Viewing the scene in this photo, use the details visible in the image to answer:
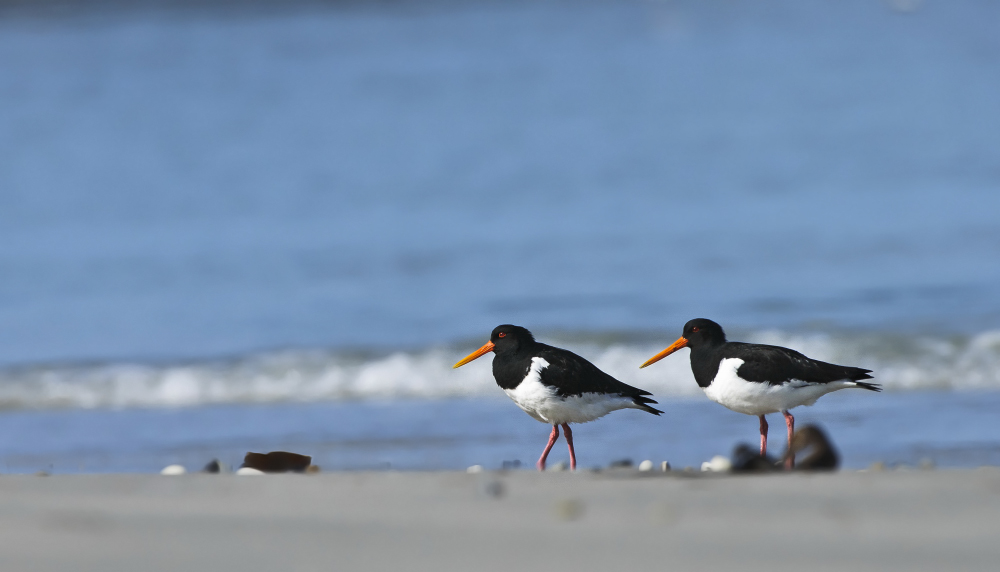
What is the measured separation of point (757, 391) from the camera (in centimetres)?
558

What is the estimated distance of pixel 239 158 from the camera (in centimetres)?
1994

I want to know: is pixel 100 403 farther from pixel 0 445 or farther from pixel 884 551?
pixel 884 551

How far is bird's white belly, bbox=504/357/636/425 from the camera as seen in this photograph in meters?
5.81

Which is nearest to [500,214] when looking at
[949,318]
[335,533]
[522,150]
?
[522,150]

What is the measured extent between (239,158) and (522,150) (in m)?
5.06

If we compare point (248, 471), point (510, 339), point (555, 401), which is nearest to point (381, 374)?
point (510, 339)

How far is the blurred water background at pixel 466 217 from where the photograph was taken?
862cm

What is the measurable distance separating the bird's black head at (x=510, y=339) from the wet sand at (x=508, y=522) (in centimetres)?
156

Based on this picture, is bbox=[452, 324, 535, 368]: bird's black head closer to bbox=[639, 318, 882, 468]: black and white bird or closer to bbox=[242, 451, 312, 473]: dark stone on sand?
bbox=[639, 318, 882, 468]: black and white bird

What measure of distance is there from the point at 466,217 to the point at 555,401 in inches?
415

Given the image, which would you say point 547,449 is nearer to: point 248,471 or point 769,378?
point 769,378

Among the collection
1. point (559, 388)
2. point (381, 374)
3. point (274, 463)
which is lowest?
point (274, 463)

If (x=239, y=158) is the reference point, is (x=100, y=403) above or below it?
below

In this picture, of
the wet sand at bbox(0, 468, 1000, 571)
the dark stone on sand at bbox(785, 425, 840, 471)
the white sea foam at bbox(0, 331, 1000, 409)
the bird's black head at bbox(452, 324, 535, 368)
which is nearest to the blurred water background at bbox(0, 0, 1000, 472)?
the white sea foam at bbox(0, 331, 1000, 409)
